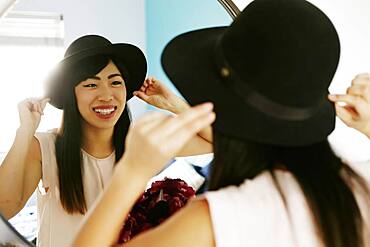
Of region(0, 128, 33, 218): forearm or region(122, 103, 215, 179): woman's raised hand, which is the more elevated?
region(122, 103, 215, 179): woman's raised hand

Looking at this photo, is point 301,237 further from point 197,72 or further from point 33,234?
point 33,234

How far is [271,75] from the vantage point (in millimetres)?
359

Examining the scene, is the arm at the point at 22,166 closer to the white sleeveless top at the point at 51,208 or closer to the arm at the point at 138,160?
the white sleeveless top at the point at 51,208

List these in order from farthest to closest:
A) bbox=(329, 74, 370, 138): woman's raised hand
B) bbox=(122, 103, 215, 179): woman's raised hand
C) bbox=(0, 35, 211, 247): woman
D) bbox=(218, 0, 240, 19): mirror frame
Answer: bbox=(218, 0, 240, 19): mirror frame
bbox=(0, 35, 211, 247): woman
bbox=(329, 74, 370, 138): woman's raised hand
bbox=(122, 103, 215, 179): woman's raised hand

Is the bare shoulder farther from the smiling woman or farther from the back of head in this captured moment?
the smiling woman

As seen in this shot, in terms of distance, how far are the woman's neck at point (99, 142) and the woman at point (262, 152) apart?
0.73 feet

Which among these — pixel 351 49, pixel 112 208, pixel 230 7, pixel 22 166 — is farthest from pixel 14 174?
pixel 351 49

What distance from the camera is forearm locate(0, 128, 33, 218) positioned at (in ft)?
1.85

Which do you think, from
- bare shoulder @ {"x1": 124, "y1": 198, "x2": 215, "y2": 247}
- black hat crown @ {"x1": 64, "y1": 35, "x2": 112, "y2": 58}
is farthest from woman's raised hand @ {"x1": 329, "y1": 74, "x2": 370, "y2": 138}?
black hat crown @ {"x1": 64, "y1": 35, "x2": 112, "y2": 58}

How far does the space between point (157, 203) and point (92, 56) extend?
20 centimetres

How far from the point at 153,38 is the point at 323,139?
0.30m

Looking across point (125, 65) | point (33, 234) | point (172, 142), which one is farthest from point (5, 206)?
point (172, 142)

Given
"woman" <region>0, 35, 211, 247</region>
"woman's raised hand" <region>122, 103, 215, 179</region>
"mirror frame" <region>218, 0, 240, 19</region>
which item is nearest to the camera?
"woman's raised hand" <region>122, 103, 215, 179</region>

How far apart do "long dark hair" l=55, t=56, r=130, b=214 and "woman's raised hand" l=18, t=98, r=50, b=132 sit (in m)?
0.03
